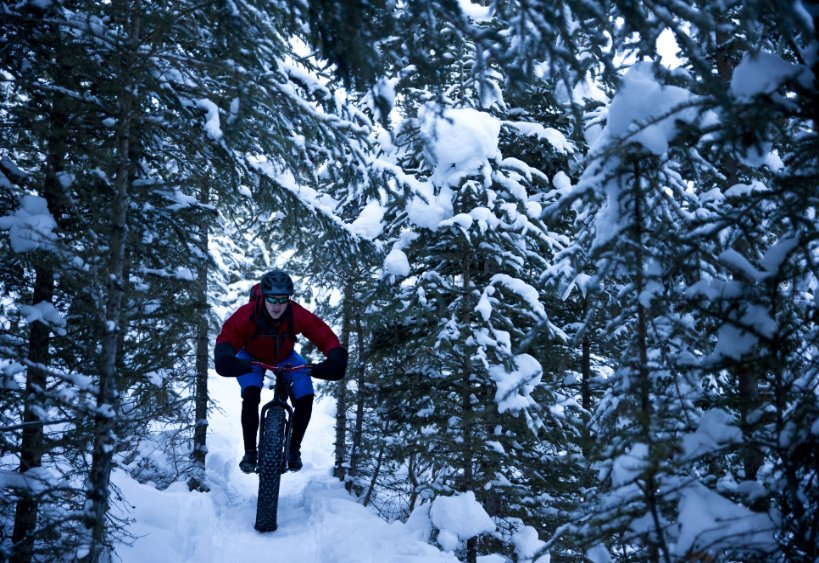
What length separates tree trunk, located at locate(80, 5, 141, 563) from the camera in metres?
4.07

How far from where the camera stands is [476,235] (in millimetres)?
8008

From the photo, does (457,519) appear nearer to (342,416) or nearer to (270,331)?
(270,331)

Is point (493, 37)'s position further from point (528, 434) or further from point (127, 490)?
point (127, 490)

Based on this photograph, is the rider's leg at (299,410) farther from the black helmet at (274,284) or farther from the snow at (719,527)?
the snow at (719,527)

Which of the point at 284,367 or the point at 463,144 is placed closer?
the point at 284,367

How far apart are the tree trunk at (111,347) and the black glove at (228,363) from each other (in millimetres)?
2015

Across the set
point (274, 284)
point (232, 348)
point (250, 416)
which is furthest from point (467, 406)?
point (232, 348)

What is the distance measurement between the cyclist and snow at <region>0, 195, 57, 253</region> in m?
2.57

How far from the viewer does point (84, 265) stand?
14.3 ft

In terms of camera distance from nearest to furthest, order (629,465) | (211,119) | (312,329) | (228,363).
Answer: (629,465), (211,119), (228,363), (312,329)

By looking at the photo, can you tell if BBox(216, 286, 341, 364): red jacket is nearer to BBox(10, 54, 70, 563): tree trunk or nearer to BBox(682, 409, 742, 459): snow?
BBox(10, 54, 70, 563): tree trunk

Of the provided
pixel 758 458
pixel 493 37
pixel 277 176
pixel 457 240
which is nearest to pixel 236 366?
pixel 277 176

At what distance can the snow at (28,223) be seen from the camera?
4.46 metres

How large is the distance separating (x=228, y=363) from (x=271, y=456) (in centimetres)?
128
